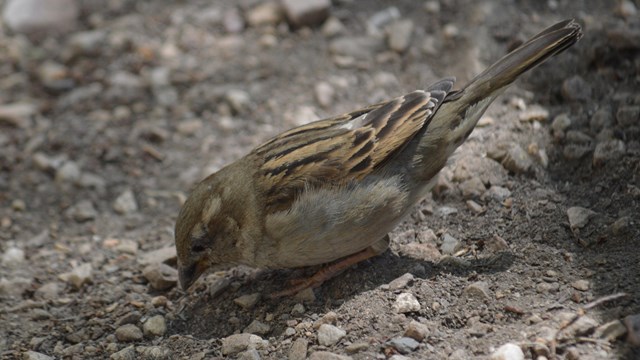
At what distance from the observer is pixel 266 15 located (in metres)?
6.14

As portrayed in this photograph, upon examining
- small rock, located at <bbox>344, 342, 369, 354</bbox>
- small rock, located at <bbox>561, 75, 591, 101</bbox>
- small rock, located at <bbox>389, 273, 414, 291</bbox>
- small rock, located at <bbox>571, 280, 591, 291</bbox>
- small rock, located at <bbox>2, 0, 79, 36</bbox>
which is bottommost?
small rock, located at <bbox>344, 342, 369, 354</bbox>

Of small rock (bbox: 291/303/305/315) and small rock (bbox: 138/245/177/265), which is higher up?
small rock (bbox: 138/245/177/265)

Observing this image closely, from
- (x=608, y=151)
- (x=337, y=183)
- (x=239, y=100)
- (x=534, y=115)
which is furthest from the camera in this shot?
(x=239, y=100)

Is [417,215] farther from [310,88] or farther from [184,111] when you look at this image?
[184,111]

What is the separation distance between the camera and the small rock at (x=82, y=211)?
4934mm

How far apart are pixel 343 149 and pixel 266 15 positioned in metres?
2.62

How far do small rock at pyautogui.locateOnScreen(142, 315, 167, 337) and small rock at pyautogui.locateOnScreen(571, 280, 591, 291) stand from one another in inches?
75.3

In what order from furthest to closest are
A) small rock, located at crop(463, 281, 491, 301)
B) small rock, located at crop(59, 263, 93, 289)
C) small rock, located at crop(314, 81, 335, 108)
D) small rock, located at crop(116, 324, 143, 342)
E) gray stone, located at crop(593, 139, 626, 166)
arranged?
1. small rock, located at crop(314, 81, 335, 108)
2. small rock, located at crop(59, 263, 93, 289)
3. gray stone, located at crop(593, 139, 626, 166)
4. small rock, located at crop(116, 324, 143, 342)
5. small rock, located at crop(463, 281, 491, 301)

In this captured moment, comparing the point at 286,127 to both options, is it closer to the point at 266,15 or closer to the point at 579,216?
the point at 266,15

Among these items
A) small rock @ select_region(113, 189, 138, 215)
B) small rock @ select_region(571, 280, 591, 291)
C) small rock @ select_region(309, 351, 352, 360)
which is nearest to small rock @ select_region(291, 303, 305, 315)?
small rock @ select_region(309, 351, 352, 360)

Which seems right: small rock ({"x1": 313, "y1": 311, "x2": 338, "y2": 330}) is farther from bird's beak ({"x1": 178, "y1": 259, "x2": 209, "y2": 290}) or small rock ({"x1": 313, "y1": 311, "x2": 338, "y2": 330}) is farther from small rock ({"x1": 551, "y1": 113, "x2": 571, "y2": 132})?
small rock ({"x1": 551, "y1": 113, "x2": 571, "y2": 132})

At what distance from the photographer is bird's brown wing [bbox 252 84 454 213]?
149 inches

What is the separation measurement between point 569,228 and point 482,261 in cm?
44

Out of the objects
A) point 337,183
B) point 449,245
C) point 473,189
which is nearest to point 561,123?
point 473,189
